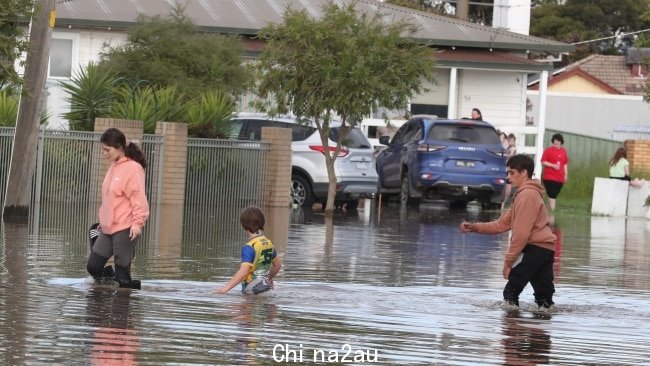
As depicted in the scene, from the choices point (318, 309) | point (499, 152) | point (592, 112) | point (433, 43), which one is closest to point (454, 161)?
point (499, 152)

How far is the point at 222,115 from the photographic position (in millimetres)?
28734

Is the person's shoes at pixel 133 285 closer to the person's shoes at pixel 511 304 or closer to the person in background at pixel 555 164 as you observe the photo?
the person's shoes at pixel 511 304

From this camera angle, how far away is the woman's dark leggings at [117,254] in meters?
12.6

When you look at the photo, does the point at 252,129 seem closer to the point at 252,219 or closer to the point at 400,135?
the point at 400,135

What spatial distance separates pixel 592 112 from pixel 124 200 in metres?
47.0

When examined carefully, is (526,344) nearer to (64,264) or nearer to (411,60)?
(64,264)

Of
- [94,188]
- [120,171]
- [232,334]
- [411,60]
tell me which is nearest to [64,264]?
[120,171]

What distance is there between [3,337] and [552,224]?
18.6 meters

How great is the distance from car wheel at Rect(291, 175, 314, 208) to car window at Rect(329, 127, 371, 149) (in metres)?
1.07

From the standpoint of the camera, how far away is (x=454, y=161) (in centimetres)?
2928

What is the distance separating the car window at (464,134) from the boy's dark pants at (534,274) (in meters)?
16.6

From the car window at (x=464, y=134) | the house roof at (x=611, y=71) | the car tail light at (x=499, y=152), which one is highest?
the house roof at (x=611, y=71)

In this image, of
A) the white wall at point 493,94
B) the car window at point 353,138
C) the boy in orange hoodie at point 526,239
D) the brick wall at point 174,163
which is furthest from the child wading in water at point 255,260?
the white wall at point 493,94

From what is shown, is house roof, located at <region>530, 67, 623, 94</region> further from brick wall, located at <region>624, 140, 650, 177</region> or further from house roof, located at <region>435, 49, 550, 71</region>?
brick wall, located at <region>624, 140, 650, 177</region>
